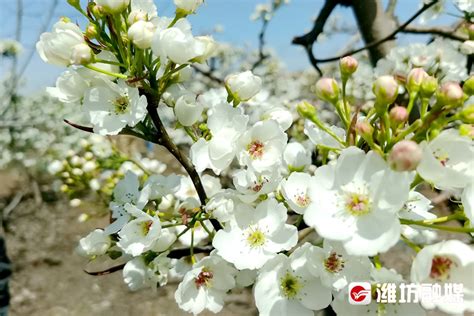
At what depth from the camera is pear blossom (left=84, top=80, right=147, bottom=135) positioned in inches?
40.8

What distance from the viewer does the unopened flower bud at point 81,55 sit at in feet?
3.26

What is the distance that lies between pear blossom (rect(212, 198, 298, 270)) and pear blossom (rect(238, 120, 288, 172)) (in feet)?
0.26

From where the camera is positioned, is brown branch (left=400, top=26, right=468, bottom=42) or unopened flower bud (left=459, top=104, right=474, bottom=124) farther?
brown branch (left=400, top=26, right=468, bottom=42)

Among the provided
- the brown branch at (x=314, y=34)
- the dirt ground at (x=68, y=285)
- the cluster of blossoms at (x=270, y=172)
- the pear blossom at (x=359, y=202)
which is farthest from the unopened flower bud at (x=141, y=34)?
the dirt ground at (x=68, y=285)

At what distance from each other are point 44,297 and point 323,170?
15.4 ft

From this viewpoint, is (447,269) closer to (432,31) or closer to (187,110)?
(187,110)

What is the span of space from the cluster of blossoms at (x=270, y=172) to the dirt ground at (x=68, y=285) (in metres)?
3.33

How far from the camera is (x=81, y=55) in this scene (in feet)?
3.26

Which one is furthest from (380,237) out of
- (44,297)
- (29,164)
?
(29,164)

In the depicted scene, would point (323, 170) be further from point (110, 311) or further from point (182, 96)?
point (110, 311)

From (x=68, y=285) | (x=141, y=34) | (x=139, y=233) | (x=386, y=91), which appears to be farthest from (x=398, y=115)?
(x=68, y=285)

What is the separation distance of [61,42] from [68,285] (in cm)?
454

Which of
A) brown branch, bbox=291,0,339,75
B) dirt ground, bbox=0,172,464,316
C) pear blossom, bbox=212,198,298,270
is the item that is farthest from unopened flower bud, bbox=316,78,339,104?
dirt ground, bbox=0,172,464,316

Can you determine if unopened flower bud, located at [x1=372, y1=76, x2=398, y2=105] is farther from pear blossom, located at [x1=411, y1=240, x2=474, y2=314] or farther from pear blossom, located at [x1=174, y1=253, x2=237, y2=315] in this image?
pear blossom, located at [x1=174, y1=253, x2=237, y2=315]
